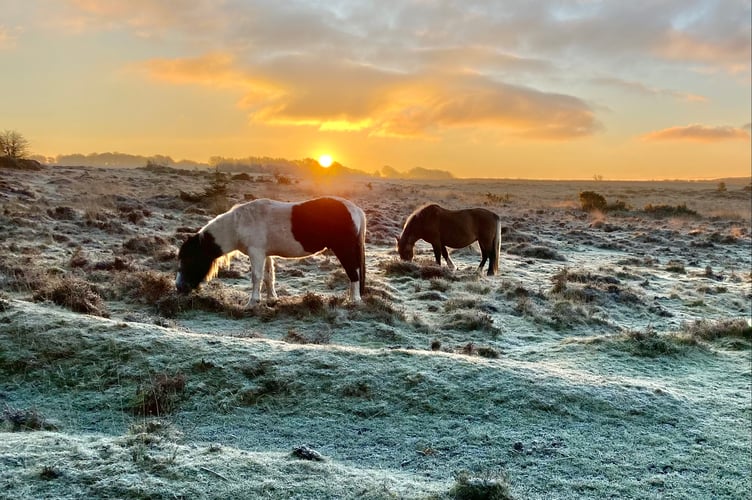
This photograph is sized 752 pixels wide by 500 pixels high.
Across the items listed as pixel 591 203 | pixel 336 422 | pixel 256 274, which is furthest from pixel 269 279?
pixel 591 203

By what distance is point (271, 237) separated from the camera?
1132 cm

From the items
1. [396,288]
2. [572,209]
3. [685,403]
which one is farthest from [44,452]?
[572,209]

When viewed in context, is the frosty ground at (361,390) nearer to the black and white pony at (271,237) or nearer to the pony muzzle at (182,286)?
the pony muzzle at (182,286)

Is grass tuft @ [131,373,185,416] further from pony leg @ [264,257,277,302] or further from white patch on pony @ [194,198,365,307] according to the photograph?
pony leg @ [264,257,277,302]

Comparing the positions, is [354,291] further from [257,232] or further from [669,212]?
[669,212]

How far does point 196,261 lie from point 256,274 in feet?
3.95

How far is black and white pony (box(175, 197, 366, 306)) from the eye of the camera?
11.2 metres

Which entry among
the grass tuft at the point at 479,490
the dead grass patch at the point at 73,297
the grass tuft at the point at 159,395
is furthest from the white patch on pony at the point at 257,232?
the grass tuft at the point at 479,490

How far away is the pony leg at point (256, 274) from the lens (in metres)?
10.8

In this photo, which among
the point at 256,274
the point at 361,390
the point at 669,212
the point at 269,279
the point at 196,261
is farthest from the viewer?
the point at 669,212

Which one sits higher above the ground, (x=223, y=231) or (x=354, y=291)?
(x=223, y=231)

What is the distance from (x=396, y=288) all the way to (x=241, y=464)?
951 cm

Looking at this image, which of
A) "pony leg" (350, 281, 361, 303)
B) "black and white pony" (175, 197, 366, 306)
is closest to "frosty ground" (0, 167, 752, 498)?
"pony leg" (350, 281, 361, 303)

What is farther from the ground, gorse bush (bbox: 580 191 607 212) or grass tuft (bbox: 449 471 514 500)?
gorse bush (bbox: 580 191 607 212)
